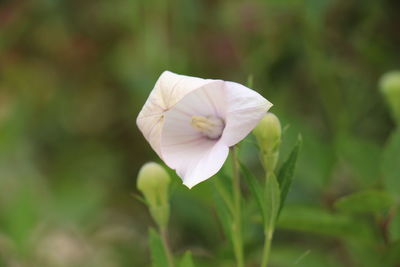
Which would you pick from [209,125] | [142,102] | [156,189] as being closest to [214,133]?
[209,125]

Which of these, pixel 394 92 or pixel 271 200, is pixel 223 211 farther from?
pixel 394 92

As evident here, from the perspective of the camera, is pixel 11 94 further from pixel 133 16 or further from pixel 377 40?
pixel 377 40

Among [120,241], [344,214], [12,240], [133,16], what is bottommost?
[120,241]

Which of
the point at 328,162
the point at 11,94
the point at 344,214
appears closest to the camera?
the point at 344,214

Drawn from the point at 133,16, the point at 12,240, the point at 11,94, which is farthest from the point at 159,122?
the point at 11,94

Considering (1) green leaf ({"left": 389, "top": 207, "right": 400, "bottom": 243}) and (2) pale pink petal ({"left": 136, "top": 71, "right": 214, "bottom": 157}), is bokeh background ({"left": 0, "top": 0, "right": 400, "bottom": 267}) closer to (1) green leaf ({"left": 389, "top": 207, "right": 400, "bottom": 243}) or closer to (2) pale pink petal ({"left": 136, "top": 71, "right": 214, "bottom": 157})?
(1) green leaf ({"left": 389, "top": 207, "right": 400, "bottom": 243})

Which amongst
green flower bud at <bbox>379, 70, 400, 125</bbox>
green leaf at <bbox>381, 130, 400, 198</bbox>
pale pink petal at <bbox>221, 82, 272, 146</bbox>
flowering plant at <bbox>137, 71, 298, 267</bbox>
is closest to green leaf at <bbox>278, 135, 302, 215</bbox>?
flowering plant at <bbox>137, 71, 298, 267</bbox>

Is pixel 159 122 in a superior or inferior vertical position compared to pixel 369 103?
superior

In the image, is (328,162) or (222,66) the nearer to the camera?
(328,162)

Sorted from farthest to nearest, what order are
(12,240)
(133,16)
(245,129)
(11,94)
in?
(11,94)
(133,16)
(12,240)
(245,129)
